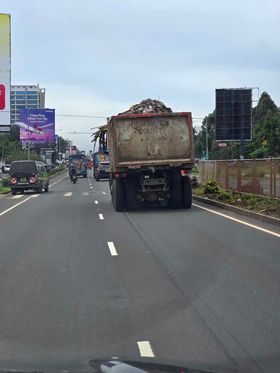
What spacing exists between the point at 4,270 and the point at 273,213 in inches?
393

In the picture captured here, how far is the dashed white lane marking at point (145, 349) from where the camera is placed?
5.37 metres

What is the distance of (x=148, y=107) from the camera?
74.0ft

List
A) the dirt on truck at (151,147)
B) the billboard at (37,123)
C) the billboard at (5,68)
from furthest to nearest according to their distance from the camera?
1. the billboard at (37,123)
2. the billboard at (5,68)
3. the dirt on truck at (151,147)

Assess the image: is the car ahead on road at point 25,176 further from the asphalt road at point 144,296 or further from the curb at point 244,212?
the asphalt road at point 144,296

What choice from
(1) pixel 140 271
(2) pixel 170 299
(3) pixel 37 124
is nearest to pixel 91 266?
(1) pixel 140 271

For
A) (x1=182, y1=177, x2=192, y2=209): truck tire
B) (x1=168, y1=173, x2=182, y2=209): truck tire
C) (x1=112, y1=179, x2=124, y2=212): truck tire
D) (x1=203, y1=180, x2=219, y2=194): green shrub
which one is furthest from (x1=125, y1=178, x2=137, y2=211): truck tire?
(x1=203, y1=180, x2=219, y2=194): green shrub

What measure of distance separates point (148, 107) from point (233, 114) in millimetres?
24347

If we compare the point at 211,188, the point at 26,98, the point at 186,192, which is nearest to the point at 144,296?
the point at 186,192

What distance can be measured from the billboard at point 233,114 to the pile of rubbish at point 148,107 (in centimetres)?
2292

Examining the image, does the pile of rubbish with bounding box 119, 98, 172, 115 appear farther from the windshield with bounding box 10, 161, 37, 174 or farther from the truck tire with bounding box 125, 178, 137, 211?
the windshield with bounding box 10, 161, 37, 174

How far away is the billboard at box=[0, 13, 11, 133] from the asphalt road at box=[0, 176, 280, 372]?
101ft

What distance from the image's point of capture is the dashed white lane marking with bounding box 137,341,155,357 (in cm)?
537

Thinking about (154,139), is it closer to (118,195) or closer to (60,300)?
(118,195)

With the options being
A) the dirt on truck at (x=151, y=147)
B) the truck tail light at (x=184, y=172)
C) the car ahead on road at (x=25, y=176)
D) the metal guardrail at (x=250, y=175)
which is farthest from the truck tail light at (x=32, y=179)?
the truck tail light at (x=184, y=172)
